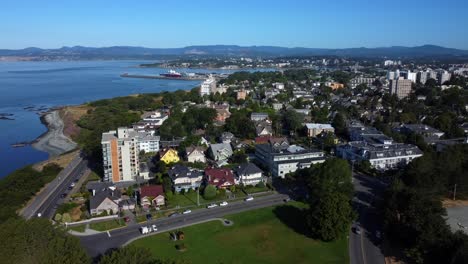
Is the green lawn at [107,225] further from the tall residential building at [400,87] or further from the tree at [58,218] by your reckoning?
the tall residential building at [400,87]

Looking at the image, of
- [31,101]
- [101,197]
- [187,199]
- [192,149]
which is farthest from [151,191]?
[31,101]

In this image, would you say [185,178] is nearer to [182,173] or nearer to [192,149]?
[182,173]

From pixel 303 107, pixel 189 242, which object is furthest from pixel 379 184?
pixel 303 107

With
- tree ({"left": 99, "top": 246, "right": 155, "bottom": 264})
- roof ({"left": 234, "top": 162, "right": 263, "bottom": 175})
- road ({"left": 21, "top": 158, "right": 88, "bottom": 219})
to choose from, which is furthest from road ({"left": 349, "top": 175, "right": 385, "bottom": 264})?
road ({"left": 21, "top": 158, "right": 88, "bottom": 219})

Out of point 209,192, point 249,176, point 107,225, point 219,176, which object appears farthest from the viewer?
point 249,176

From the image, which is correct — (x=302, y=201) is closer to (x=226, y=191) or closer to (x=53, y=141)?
(x=226, y=191)

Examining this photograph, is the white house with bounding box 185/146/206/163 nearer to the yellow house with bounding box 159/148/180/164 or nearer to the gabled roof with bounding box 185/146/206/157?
the gabled roof with bounding box 185/146/206/157
